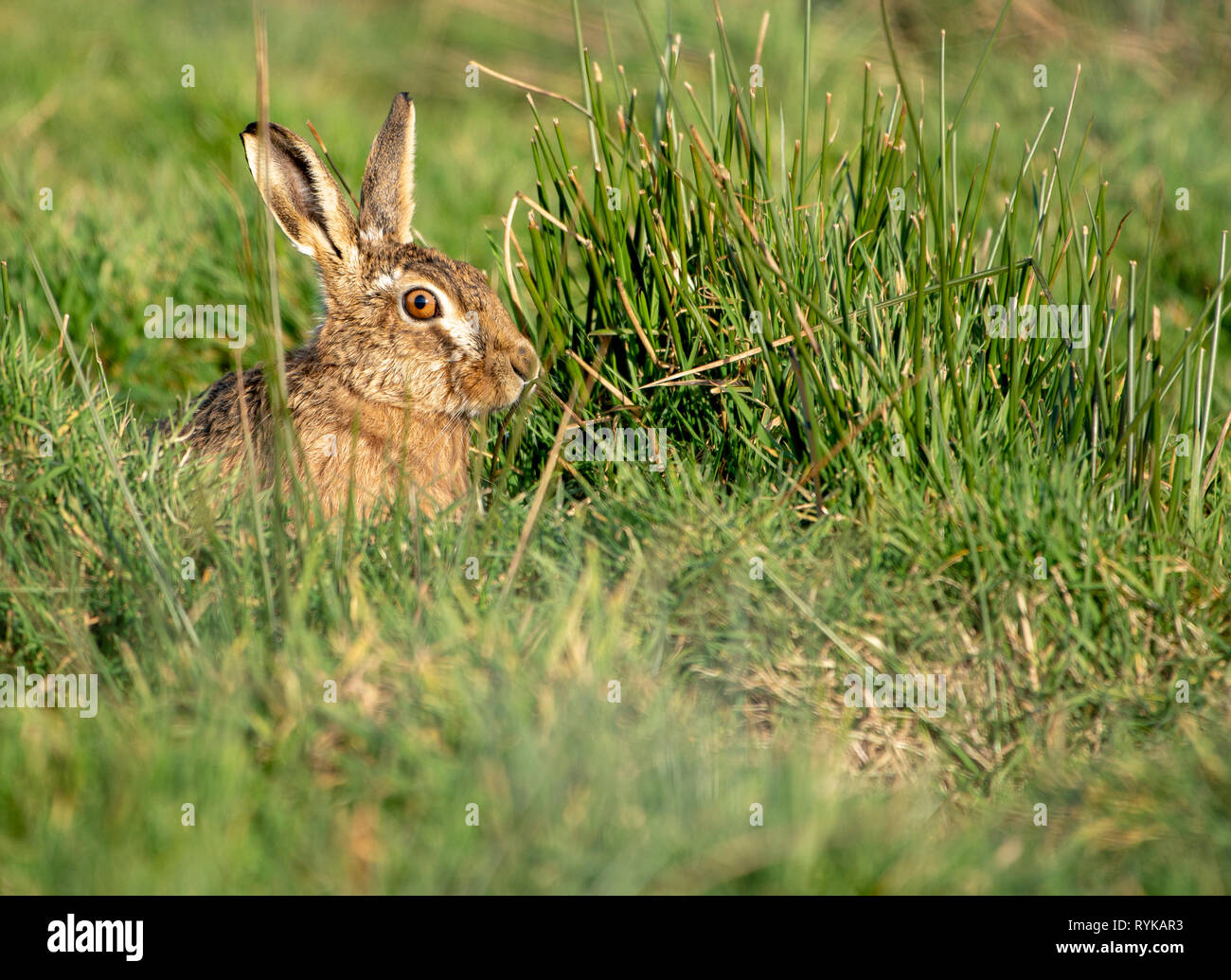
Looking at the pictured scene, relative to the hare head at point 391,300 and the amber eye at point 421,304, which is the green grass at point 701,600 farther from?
the amber eye at point 421,304

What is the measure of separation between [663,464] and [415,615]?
35.1 inches

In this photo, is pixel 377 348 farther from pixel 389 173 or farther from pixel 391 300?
pixel 389 173

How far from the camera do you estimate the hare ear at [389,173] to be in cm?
401

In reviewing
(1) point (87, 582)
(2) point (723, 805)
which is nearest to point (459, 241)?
(1) point (87, 582)

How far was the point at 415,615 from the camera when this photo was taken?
107 inches

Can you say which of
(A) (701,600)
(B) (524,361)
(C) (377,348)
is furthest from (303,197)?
(A) (701,600)

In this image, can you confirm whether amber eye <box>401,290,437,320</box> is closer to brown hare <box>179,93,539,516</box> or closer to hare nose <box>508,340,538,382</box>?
brown hare <box>179,93,539,516</box>

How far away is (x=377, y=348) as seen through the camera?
3898mm

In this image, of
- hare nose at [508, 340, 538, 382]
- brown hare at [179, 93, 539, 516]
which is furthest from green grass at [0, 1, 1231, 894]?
brown hare at [179, 93, 539, 516]

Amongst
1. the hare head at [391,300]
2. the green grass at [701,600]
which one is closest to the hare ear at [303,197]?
the hare head at [391,300]
